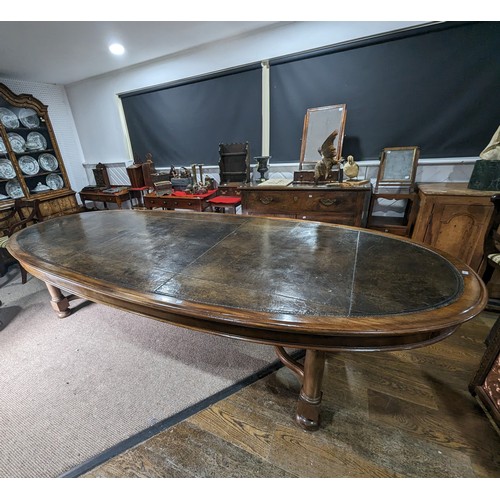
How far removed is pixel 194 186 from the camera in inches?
117

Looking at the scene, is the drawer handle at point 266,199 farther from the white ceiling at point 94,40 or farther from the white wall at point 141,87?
the white ceiling at point 94,40

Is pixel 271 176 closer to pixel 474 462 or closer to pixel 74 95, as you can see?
pixel 474 462

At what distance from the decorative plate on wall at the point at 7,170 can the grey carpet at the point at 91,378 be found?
240 centimetres

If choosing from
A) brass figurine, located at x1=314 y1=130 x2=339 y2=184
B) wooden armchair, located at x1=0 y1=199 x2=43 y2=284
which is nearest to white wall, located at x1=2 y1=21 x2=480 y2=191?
brass figurine, located at x1=314 y1=130 x2=339 y2=184

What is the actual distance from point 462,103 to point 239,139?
224cm

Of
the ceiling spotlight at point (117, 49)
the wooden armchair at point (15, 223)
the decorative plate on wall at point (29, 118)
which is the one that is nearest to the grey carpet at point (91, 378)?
the wooden armchair at point (15, 223)

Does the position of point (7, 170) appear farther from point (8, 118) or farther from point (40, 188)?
point (8, 118)

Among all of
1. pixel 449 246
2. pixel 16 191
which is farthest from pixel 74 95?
pixel 449 246

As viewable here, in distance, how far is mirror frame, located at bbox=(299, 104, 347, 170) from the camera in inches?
93.4

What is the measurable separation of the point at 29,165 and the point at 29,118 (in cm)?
68

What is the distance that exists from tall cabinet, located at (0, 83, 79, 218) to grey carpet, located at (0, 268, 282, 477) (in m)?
2.34

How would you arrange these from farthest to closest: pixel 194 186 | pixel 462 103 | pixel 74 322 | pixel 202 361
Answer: pixel 194 186, pixel 462 103, pixel 74 322, pixel 202 361

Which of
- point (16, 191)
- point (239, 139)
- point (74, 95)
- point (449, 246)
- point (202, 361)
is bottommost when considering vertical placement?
point (202, 361)
